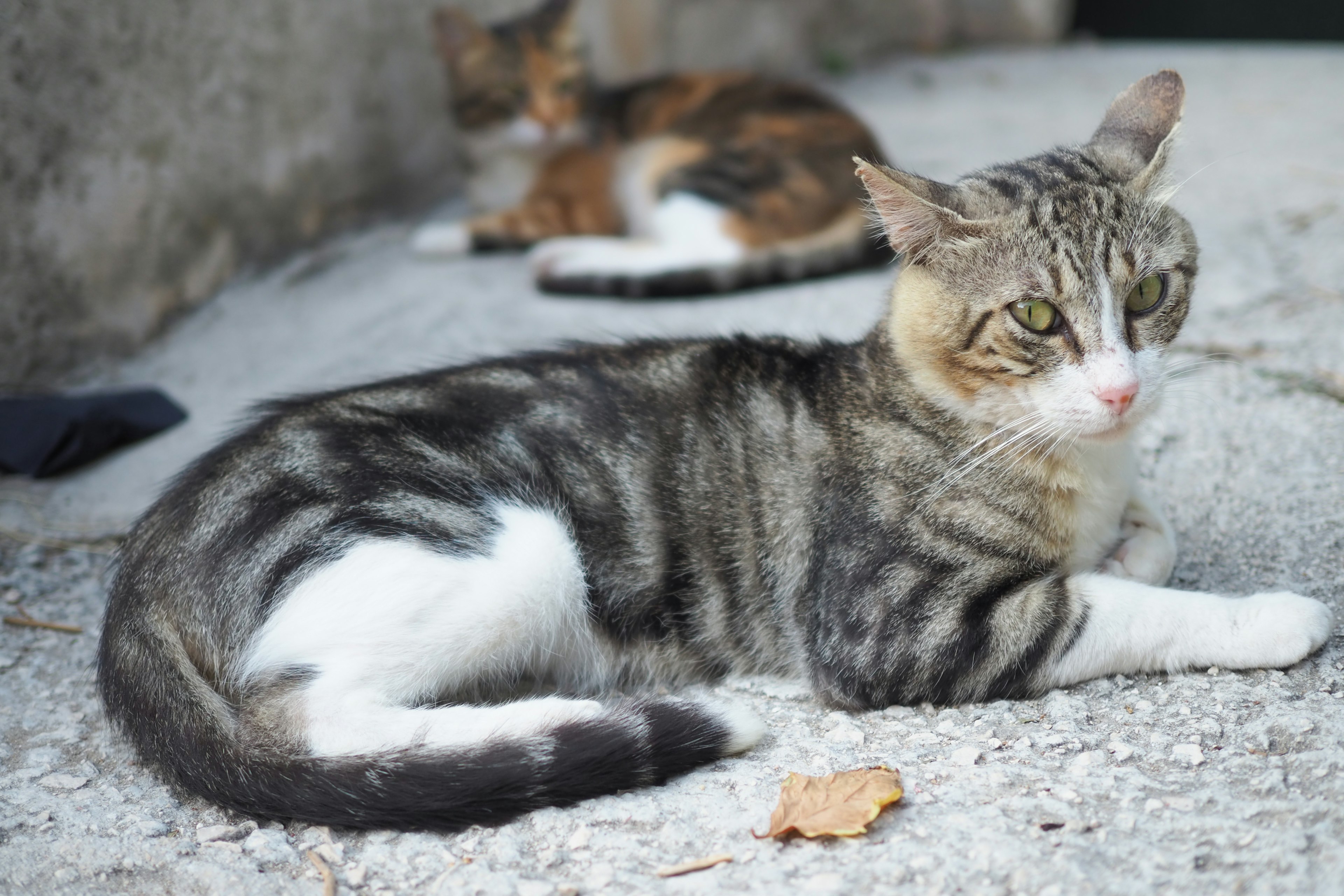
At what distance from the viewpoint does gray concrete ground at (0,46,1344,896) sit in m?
1.83

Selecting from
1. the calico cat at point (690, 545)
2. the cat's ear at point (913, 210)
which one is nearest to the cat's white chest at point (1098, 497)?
the calico cat at point (690, 545)

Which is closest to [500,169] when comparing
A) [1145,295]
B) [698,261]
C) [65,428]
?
[698,261]

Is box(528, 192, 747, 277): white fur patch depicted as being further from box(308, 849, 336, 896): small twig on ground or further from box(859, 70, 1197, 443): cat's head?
box(308, 849, 336, 896): small twig on ground

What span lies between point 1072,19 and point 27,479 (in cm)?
913

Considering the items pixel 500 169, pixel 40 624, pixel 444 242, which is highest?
pixel 500 169

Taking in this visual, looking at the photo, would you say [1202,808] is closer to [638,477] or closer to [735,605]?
[735,605]

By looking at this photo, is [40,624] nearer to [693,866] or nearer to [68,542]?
[68,542]

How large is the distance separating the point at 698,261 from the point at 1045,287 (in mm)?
2485

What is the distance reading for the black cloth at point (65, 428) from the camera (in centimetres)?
342

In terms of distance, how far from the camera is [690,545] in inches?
99.0

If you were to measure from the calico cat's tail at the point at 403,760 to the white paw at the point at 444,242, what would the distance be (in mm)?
3242

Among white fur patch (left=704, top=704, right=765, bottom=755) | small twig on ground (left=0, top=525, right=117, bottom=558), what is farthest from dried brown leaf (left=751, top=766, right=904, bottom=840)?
small twig on ground (left=0, top=525, right=117, bottom=558)

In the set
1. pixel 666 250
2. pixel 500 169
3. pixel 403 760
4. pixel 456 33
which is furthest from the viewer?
pixel 500 169

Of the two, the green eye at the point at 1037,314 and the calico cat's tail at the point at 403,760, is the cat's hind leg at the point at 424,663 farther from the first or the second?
the green eye at the point at 1037,314
